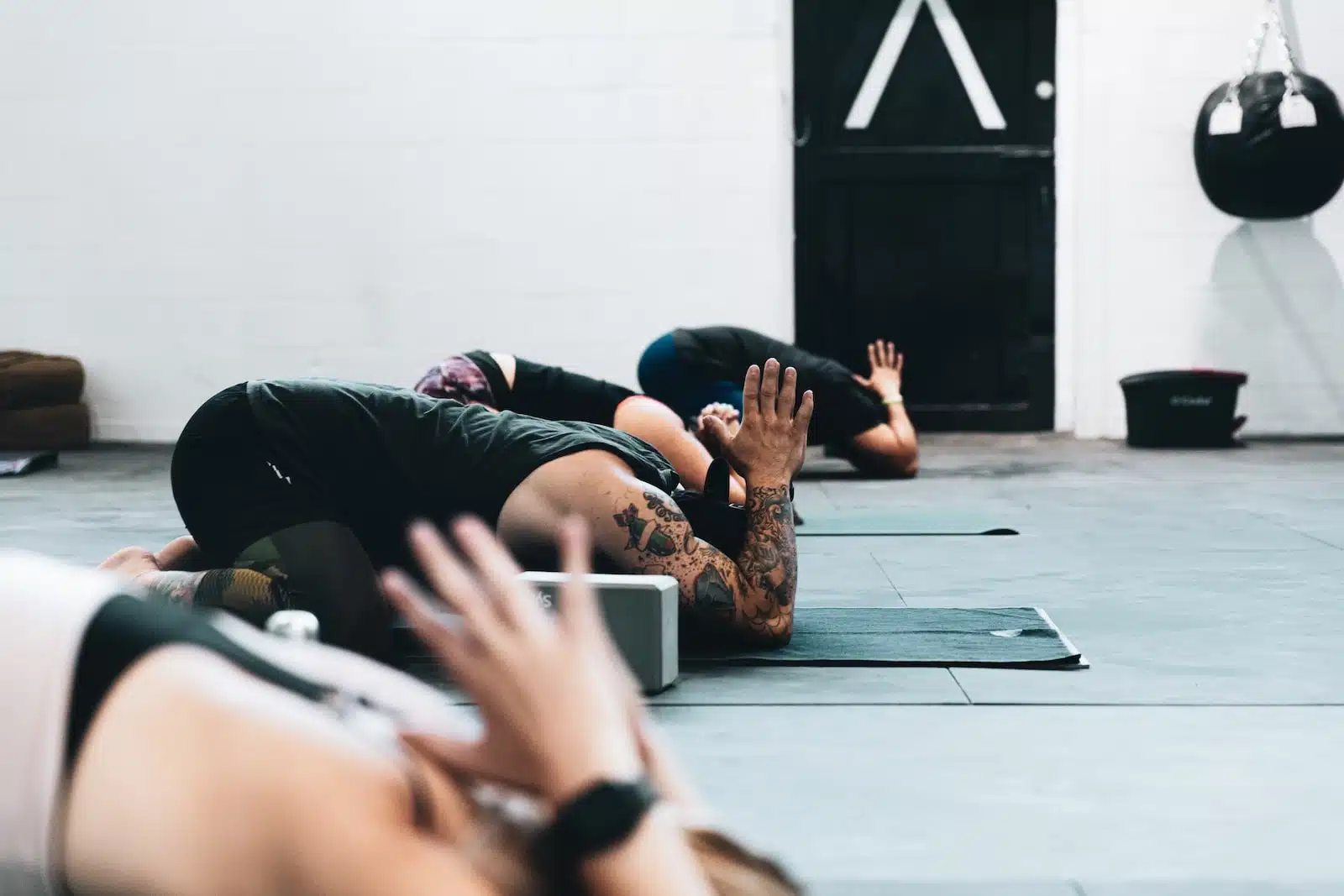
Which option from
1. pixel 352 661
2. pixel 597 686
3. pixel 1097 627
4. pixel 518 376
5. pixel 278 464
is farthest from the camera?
pixel 518 376

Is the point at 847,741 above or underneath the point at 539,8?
underneath

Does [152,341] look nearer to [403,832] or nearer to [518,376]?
[518,376]

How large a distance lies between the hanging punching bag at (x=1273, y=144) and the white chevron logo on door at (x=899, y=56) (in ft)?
3.59

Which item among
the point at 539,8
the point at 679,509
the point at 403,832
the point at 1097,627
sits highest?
the point at 539,8

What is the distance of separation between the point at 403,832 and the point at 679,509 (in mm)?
1985

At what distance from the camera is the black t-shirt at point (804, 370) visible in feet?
17.7

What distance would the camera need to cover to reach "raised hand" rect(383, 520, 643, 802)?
88cm

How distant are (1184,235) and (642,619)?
5.89m

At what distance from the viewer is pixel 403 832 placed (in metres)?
0.95

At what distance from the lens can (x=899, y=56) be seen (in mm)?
7789

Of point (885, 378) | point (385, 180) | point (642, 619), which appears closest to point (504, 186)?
point (385, 180)

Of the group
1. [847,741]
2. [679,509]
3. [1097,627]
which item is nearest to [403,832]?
[847,741]

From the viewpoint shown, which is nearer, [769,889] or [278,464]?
[769,889]

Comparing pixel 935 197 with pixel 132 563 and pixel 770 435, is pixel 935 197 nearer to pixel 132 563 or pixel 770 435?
pixel 770 435
